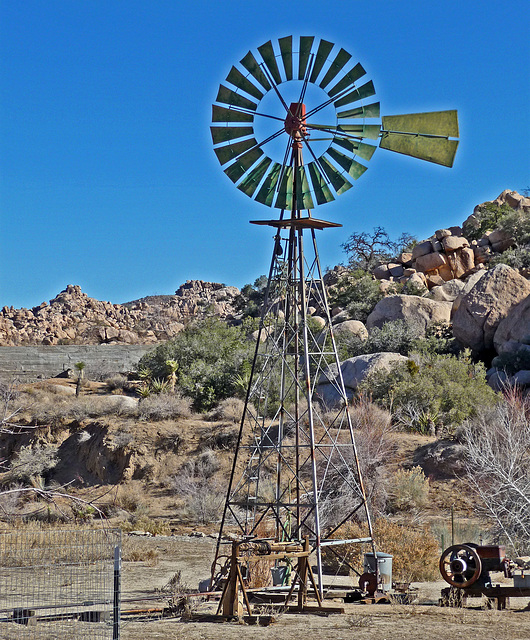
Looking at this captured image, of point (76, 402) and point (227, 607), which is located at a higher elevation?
point (76, 402)

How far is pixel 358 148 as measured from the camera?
12.6m

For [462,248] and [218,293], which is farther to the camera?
[218,293]

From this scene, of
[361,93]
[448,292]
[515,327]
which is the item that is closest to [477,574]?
[361,93]

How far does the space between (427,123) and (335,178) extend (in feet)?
5.50

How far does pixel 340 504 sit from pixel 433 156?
978 centimetres

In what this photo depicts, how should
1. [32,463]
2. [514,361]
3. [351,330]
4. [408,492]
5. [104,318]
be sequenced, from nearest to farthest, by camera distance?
[408,492] < [514,361] < [32,463] < [351,330] < [104,318]

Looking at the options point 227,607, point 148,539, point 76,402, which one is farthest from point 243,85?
point 76,402

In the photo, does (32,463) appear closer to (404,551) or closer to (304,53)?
(404,551)

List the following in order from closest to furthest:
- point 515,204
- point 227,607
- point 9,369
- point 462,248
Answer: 1. point 227,607
2. point 9,369
3. point 462,248
4. point 515,204

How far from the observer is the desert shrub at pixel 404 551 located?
14.0 meters

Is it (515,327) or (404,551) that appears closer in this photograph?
(404,551)

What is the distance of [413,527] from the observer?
18469mm

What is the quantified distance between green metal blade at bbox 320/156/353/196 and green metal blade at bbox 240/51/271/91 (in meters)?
1.51

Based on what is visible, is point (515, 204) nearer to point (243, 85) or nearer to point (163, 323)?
point (163, 323)
